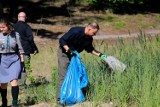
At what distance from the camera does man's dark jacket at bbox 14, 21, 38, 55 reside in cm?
852

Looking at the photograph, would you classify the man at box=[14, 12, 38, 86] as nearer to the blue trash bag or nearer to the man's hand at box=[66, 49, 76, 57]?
the blue trash bag

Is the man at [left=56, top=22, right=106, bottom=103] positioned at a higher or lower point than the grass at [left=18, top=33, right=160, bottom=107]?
higher

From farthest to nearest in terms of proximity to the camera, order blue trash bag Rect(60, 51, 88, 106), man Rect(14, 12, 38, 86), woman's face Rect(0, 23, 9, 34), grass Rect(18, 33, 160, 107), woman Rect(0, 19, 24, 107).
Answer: man Rect(14, 12, 38, 86) < blue trash bag Rect(60, 51, 88, 106) < woman Rect(0, 19, 24, 107) < woman's face Rect(0, 23, 9, 34) < grass Rect(18, 33, 160, 107)

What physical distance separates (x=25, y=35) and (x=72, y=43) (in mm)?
2284

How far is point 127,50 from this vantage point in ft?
24.0

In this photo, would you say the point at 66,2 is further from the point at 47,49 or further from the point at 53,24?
the point at 47,49

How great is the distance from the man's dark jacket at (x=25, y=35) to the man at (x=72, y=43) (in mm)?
2027

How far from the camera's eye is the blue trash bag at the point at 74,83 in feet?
21.4

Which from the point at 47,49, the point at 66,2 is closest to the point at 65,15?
the point at 66,2

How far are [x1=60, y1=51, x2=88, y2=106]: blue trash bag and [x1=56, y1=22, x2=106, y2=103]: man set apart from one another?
136mm

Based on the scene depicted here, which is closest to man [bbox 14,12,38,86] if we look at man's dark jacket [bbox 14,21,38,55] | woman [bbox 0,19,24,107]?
man's dark jacket [bbox 14,21,38,55]

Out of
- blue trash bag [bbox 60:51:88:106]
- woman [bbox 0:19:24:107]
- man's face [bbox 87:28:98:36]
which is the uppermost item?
man's face [bbox 87:28:98:36]

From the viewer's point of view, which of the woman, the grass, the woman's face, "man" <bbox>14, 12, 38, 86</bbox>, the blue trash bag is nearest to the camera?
the grass

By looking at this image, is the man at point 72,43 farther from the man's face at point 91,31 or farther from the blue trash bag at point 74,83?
the blue trash bag at point 74,83
